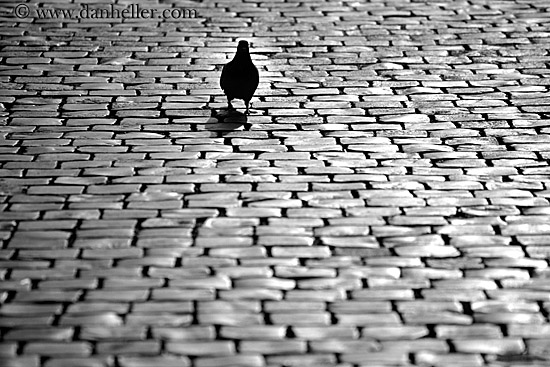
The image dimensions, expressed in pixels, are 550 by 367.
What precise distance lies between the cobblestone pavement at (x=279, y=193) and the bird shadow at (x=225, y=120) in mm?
22

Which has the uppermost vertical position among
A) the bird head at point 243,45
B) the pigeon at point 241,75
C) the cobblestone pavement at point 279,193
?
the bird head at point 243,45

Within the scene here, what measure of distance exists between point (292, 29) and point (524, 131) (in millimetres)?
3027

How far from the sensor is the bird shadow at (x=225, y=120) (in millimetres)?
7656

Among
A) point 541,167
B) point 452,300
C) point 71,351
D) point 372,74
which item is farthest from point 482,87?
point 71,351

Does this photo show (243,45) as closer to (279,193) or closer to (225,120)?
(225,120)

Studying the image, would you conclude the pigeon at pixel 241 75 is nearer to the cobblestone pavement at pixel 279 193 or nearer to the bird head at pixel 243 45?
the bird head at pixel 243 45

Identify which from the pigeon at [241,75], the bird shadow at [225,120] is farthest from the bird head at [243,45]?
the bird shadow at [225,120]

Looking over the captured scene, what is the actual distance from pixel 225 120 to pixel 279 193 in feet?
4.57

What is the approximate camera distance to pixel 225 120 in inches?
307

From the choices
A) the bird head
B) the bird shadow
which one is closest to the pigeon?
the bird head

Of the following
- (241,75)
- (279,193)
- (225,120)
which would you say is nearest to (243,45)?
(241,75)

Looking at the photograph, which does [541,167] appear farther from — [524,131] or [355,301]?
[355,301]

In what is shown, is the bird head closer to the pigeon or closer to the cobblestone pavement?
the pigeon

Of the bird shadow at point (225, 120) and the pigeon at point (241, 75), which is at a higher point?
the pigeon at point (241, 75)
